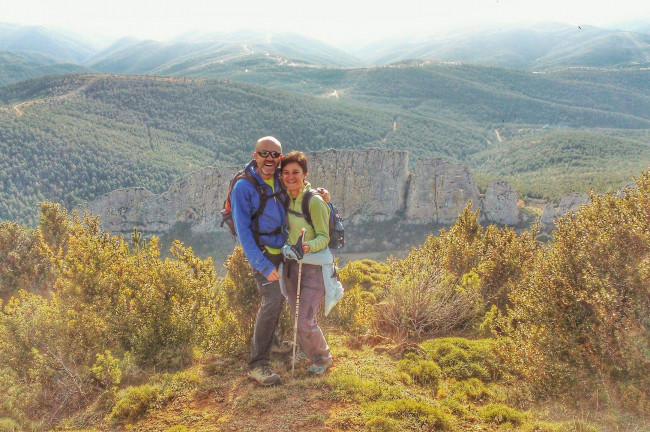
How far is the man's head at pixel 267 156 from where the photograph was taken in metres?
4.80

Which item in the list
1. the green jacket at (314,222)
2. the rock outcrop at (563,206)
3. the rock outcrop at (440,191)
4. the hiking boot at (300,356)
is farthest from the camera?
the rock outcrop at (440,191)

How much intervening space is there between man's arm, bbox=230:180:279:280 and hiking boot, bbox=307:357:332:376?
1.50 metres

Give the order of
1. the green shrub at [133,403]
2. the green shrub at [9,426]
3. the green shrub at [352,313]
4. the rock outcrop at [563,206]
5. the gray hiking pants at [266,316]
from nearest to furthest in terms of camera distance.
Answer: the green shrub at [9,426], the green shrub at [133,403], the gray hiking pants at [266,316], the green shrub at [352,313], the rock outcrop at [563,206]

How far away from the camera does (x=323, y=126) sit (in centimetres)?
8481

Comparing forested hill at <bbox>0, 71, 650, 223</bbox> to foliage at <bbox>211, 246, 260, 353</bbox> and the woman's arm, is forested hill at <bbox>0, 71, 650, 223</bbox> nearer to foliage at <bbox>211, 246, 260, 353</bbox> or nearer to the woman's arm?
foliage at <bbox>211, 246, 260, 353</bbox>

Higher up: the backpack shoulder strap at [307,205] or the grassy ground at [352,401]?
the backpack shoulder strap at [307,205]

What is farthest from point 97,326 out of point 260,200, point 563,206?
point 563,206

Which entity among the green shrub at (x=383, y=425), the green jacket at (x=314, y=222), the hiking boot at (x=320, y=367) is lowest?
the hiking boot at (x=320, y=367)

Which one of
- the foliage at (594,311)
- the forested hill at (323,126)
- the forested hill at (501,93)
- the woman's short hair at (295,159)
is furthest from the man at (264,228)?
the forested hill at (501,93)

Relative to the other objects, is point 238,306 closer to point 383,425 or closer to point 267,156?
point 267,156

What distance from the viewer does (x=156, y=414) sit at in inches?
177

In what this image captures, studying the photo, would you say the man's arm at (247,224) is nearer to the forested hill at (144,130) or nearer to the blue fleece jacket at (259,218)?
the blue fleece jacket at (259,218)

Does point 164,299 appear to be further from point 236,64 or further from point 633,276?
point 236,64

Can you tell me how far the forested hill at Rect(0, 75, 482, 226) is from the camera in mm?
53531
